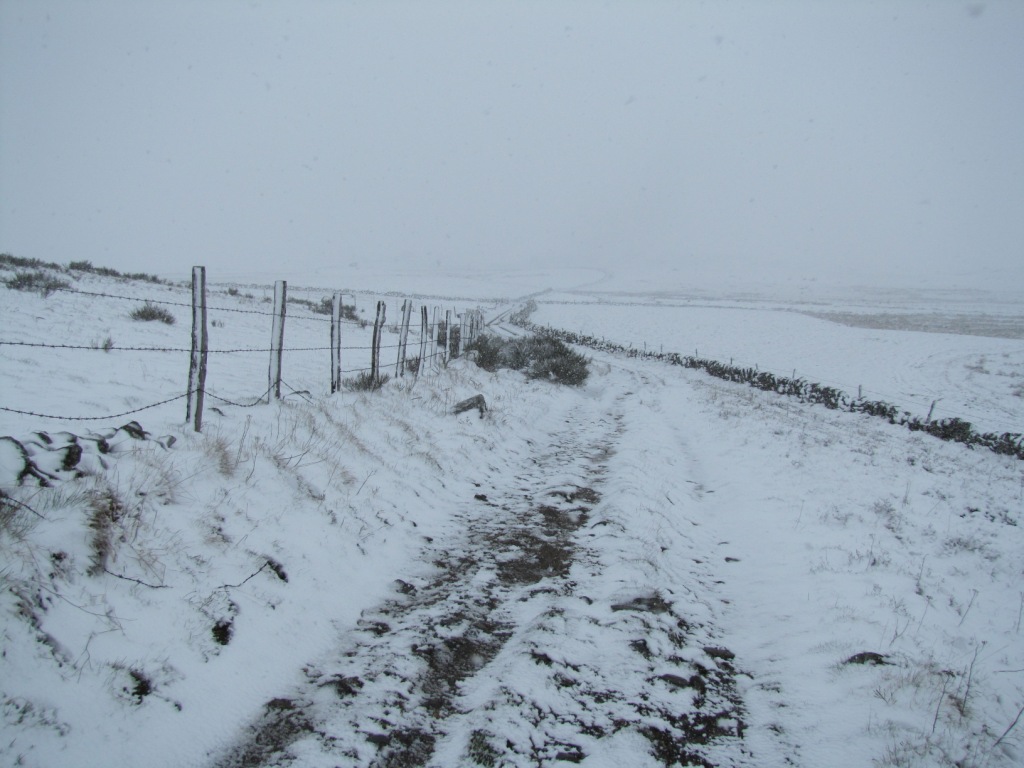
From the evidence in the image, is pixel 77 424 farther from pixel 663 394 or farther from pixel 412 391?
pixel 663 394

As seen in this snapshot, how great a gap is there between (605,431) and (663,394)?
635 centimetres

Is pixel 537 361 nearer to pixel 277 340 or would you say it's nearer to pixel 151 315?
pixel 151 315

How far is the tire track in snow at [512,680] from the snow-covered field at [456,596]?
0.06 ft

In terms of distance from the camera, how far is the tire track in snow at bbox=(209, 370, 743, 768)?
2.88 metres

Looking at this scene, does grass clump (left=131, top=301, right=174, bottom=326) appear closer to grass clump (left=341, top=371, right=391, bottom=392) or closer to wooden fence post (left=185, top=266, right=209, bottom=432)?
grass clump (left=341, top=371, right=391, bottom=392)

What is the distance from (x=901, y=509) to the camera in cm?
724

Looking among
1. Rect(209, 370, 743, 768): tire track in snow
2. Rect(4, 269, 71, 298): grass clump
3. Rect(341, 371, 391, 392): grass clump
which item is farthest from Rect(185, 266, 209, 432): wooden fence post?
Rect(4, 269, 71, 298): grass clump

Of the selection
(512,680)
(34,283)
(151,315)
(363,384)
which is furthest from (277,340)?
(34,283)

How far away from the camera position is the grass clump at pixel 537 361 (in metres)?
16.6

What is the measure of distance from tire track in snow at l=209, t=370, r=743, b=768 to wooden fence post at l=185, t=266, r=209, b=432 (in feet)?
9.57

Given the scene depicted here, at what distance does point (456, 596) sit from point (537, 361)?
13.6m

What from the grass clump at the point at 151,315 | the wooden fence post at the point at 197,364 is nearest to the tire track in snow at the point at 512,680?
the wooden fence post at the point at 197,364

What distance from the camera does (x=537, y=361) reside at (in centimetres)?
1770

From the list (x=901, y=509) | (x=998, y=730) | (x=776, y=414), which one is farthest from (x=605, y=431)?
(x=998, y=730)
